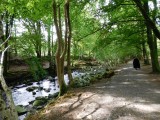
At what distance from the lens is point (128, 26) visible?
20.8 metres

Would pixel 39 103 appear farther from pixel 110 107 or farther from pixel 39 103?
pixel 110 107

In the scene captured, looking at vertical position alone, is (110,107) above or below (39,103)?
above

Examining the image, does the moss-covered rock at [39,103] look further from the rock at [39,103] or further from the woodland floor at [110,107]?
the woodland floor at [110,107]

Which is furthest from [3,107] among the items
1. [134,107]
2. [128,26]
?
[128,26]

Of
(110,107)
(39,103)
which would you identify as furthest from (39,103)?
(110,107)

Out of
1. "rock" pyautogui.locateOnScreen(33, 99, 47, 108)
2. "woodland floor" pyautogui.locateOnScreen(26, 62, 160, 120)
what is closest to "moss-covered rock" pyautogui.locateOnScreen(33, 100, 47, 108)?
"rock" pyautogui.locateOnScreen(33, 99, 47, 108)

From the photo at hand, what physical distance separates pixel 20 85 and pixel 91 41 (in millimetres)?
26983

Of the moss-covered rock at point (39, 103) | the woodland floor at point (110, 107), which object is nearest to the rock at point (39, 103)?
the moss-covered rock at point (39, 103)

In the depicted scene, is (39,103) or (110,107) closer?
(110,107)

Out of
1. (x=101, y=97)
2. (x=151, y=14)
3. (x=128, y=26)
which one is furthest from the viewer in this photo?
(x=128, y=26)

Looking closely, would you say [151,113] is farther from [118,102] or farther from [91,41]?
[91,41]

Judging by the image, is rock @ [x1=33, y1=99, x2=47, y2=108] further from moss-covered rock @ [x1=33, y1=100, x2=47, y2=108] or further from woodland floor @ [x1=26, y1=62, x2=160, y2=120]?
woodland floor @ [x1=26, y1=62, x2=160, y2=120]

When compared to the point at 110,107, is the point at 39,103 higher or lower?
lower

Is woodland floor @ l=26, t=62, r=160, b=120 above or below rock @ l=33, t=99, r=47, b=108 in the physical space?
above
